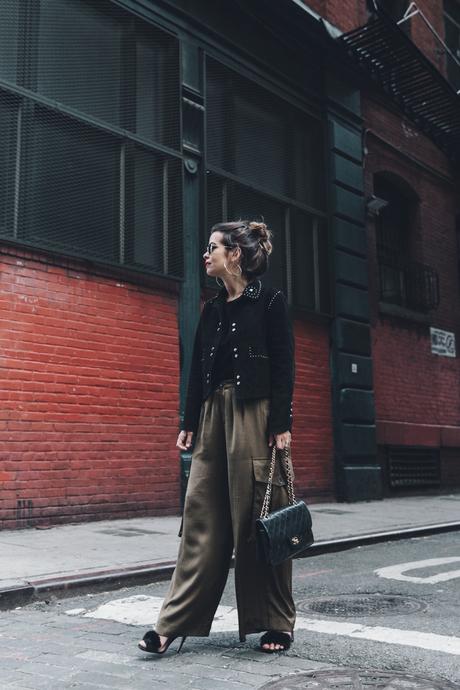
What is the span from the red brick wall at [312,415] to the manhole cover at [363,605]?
624 cm

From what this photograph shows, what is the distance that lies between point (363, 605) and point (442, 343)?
1113 centimetres

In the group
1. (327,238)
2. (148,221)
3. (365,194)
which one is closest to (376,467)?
(327,238)

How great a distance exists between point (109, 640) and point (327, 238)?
9.44m

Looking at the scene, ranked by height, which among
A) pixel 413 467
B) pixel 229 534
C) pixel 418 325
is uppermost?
pixel 418 325

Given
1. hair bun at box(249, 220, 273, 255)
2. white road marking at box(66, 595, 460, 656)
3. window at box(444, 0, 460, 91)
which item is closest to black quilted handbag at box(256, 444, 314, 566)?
white road marking at box(66, 595, 460, 656)

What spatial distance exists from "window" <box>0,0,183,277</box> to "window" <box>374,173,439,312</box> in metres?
5.54

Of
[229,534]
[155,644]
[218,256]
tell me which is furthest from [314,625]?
[218,256]

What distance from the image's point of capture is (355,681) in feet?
10.2

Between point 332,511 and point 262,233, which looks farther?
point 332,511

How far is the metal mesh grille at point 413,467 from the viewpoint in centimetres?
1325

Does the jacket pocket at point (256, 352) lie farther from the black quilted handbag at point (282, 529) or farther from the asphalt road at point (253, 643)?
the asphalt road at point (253, 643)

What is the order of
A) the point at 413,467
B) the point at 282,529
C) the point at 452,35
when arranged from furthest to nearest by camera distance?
the point at 452,35, the point at 413,467, the point at 282,529

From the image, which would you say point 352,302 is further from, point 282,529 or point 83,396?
point 282,529

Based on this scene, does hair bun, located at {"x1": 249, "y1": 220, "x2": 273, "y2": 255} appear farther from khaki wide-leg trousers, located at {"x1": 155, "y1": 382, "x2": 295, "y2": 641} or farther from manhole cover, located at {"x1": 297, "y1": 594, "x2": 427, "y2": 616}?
manhole cover, located at {"x1": 297, "y1": 594, "x2": 427, "y2": 616}
